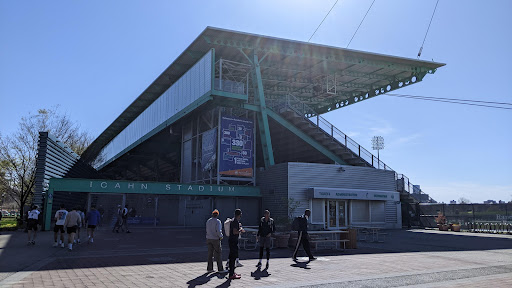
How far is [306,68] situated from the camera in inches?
1464

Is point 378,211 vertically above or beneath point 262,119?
beneath

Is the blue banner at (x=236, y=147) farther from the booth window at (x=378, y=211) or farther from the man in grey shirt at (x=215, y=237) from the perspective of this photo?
the man in grey shirt at (x=215, y=237)

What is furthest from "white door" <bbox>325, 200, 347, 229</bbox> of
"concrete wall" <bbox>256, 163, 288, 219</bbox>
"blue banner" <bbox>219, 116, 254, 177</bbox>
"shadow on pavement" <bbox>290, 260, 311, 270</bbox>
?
"shadow on pavement" <bbox>290, 260, 311, 270</bbox>

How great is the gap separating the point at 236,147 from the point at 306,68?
11.7 m

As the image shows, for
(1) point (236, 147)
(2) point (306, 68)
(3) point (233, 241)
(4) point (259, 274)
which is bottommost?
(4) point (259, 274)

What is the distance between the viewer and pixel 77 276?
9156mm

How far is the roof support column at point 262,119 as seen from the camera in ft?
100.0

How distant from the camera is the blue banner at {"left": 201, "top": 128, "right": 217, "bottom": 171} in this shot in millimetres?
30281

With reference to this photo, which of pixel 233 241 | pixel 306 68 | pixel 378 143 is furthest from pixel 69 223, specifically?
pixel 378 143

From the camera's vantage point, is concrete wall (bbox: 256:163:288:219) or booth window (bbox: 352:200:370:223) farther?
booth window (bbox: 352:200:370:223)

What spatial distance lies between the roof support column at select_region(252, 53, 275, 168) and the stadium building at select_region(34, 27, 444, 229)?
0.27 feet

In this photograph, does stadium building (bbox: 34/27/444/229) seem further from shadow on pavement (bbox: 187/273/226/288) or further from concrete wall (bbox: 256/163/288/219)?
shadow on pavement (bbox: 187/273/226/288)

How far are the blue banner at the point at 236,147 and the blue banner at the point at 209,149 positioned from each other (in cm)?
72

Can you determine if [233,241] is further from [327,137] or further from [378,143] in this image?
[378,143]
